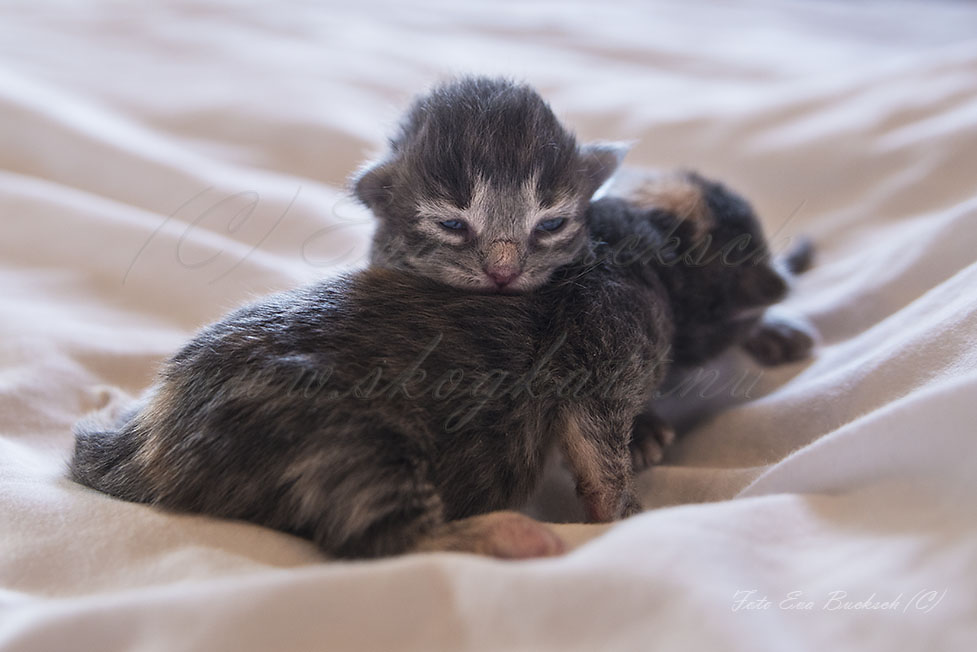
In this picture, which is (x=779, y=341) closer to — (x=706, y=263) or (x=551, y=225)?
(x=706, y=263)

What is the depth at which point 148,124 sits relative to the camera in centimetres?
225

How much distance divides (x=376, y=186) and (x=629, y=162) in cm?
99

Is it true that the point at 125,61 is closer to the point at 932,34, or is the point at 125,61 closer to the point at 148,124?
the point at 148,124

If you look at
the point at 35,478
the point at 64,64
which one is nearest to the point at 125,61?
the point at 64,64

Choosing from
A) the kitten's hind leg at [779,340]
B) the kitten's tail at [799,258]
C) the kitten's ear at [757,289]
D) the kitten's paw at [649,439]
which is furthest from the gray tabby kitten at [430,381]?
the kitten's tail at [799,258]

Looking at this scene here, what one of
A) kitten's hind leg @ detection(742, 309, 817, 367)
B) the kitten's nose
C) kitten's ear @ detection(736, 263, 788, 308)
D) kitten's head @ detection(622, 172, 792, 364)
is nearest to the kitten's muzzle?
the kitten's nose

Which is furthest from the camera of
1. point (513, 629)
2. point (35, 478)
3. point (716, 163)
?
point (716, 163)

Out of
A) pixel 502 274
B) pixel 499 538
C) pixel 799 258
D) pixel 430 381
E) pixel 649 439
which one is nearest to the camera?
pixel 499 538

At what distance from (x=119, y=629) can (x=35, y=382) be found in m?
0.76

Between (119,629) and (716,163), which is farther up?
(716,163)

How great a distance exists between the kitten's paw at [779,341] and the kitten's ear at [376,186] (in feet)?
2.75

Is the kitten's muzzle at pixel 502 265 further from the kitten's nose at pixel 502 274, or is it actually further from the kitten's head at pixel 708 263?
the kitten's head at pixel 708 263

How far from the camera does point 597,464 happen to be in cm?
117

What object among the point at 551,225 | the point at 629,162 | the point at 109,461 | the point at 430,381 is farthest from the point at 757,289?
the point at 109,461
